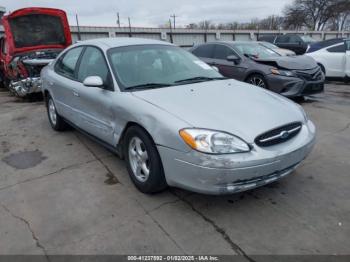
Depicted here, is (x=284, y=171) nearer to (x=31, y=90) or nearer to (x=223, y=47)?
(x=223, y=47)

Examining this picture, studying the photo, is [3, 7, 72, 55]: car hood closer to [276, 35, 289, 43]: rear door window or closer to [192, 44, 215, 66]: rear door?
[192, 44, 215, 66]: rear door

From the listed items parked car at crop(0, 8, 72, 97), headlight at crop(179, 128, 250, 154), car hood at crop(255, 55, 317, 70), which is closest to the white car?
car hood at crop(255, 55, 317, 70)

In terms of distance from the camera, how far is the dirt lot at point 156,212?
8.00 feet

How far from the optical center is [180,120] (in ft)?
8.71

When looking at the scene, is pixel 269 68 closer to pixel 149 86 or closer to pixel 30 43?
pixel 149 86

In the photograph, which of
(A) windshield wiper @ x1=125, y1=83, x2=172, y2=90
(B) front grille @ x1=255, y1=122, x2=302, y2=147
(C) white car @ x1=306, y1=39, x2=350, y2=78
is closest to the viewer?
(B) front grille @ x1=255, y1=122, x2=302, y2=147

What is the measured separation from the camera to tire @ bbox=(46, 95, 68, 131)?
518cm

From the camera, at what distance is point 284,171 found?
9.18 ft

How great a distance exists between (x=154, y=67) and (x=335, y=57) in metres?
8.12

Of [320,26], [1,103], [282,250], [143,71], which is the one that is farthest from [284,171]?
A: [320,26]

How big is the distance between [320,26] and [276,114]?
174 ft

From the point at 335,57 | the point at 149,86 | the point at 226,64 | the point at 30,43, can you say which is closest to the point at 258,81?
the point at 226,64

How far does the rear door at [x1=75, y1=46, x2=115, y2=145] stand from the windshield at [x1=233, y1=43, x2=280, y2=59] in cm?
454

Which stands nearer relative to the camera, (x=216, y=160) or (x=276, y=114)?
(x=216, y=160)
